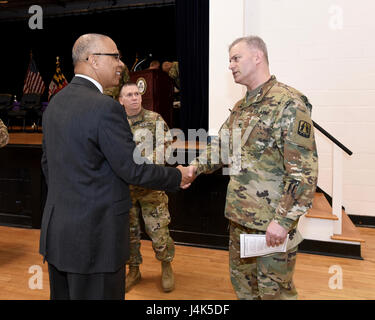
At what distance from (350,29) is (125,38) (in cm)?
660

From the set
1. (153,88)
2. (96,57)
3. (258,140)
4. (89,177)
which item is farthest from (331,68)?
(89,177)

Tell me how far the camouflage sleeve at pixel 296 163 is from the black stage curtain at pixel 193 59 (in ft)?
9.64

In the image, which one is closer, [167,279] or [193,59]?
[167,279]

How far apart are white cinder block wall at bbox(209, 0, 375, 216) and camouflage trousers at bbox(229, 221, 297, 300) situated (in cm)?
250

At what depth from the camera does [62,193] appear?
4.76 feet

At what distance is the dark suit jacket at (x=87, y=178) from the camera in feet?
4.56

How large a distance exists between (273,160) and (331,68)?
317cm

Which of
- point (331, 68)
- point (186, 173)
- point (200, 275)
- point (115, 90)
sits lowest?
point (200, 275)

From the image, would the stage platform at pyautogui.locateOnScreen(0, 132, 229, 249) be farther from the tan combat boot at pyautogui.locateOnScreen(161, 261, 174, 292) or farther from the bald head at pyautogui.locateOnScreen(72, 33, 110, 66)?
the bald head at pyautogui.locateOnScreen(72, 33, 110, 66)

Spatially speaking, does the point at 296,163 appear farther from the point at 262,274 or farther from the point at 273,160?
the point at 262,274

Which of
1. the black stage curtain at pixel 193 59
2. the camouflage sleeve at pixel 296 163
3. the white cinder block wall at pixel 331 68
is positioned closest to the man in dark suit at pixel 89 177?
the camouflage sleeve at pixel 296 163

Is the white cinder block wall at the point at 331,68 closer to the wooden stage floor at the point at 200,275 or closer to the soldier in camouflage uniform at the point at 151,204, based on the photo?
the wooden stage floor at the point at 200,275

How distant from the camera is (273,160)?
168 cm

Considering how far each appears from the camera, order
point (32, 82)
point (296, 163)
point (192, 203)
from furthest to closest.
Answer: point (32, 82) < point (192, 203) < point (296, 163)
